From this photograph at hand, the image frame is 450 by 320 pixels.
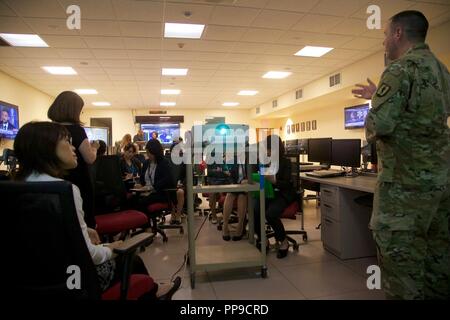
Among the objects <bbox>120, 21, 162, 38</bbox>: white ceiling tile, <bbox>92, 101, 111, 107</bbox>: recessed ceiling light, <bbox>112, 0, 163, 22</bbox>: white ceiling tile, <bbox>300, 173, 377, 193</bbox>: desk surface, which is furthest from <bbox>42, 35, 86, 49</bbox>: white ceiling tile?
<bbox>92, 101, 111, 107</bbox>: recessed ceiling light

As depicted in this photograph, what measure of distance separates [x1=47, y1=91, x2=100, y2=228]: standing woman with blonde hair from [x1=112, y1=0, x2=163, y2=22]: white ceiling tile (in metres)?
2.10

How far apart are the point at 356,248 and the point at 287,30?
3.29 m

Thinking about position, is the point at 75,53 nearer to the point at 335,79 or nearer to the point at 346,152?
the point at 346,152

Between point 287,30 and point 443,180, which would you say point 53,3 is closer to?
point 287,30

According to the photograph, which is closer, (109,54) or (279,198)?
(279,198)

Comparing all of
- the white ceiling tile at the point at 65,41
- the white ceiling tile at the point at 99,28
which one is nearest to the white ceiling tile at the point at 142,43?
the white ceiling tile at the point at 99,28

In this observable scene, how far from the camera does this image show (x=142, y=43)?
4.80m

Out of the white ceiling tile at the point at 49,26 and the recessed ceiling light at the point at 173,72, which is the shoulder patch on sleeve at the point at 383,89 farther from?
the recessed ceiling light at the point at 173,72

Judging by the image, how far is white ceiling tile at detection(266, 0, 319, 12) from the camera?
3631mm

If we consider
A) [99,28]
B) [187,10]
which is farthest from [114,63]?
[187,10]

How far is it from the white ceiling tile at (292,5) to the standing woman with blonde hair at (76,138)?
2.79 meters

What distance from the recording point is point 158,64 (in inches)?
236

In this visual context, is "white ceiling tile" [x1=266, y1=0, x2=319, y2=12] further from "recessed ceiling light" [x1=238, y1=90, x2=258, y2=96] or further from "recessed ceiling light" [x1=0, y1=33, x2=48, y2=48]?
"recessed ceiling light" [x1=238, y1=90, x2=258, y2=96]

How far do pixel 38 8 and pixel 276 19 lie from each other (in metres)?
3.06
